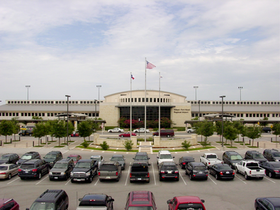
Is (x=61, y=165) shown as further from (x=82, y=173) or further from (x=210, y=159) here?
(x=210, y=159)

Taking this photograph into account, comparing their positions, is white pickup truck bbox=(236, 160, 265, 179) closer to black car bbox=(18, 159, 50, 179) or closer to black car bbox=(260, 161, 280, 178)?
black car bbox=(260, 161, 280, 178)

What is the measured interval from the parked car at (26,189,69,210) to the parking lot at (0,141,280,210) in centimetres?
190

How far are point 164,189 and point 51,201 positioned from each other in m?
8.68

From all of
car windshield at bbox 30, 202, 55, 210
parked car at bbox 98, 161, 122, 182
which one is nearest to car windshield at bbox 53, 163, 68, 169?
parked car at bbox 98, 161, 122, 182

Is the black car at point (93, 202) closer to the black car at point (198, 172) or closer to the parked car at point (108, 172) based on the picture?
the parked car at point (108, 172)

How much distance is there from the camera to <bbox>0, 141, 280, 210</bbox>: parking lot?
48.9 ft

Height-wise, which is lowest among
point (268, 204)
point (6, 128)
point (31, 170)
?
point (31, 170)

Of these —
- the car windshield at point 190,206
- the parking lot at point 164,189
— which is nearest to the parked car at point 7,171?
the parking lot at point 164,189

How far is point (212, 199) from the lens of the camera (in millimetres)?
15359

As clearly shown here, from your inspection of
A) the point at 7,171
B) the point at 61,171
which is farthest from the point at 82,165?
the point at 7,171

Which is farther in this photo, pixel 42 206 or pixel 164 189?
pixel 164 189

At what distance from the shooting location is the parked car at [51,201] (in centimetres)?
1082

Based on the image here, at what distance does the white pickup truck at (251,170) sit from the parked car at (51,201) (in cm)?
1436

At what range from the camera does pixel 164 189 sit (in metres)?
17.6
